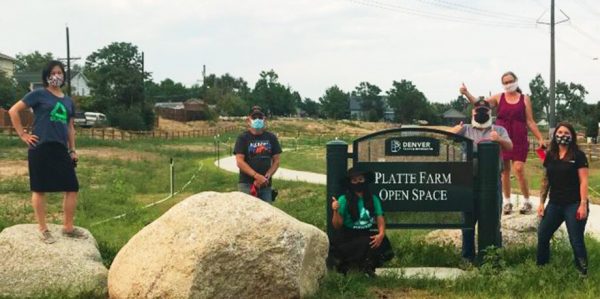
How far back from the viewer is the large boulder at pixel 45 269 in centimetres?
593

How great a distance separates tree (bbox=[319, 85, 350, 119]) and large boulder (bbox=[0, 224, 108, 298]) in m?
108

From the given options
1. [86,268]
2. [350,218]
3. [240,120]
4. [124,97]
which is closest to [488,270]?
[350,218]

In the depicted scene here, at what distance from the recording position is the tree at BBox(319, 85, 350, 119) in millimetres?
115062

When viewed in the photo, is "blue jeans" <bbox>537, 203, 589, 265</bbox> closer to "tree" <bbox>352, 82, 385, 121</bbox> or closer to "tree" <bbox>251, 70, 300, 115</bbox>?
"tree" <bbox>251, 70, 300, 115</bbox>

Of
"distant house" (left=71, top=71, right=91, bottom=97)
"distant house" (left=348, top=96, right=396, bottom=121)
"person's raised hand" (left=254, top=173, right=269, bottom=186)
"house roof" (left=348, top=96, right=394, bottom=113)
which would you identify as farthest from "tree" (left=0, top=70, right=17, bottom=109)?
"house roof" (left=348, top=96, right=394, bottom=113)

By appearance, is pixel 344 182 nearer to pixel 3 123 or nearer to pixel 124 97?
pixel 3 123

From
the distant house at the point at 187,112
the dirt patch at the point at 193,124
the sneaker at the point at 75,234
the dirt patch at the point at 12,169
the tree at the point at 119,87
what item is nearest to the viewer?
the sneaker at the point at 75,234

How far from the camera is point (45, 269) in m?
6.04

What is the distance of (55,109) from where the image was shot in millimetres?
6414

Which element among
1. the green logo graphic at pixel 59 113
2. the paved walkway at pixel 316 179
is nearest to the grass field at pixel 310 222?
the paved walkway at pixel 316 179

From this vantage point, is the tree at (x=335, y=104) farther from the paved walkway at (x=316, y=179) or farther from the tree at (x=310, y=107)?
the paved walkway at (x=316, y=179)

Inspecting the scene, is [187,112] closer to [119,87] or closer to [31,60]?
[119,87]

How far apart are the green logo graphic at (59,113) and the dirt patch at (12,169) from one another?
14353mm

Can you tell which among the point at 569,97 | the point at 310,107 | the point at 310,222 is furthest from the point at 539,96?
the point at 310,222
